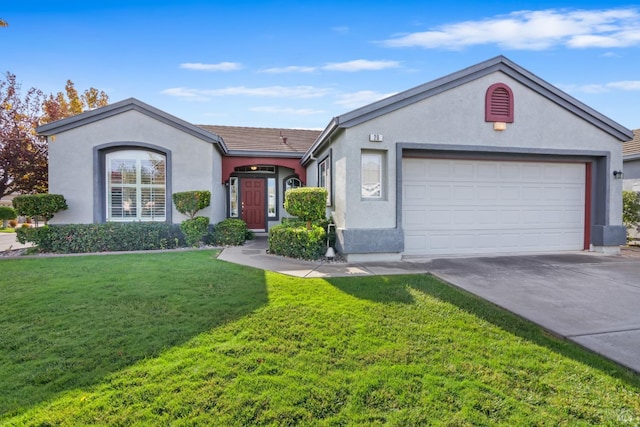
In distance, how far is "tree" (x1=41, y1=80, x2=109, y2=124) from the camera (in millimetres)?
17672

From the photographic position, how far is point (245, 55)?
41.1ft

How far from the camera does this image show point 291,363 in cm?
320

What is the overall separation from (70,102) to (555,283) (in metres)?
26.6

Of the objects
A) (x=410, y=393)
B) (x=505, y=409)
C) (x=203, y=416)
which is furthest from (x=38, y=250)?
(x=505, y=409)

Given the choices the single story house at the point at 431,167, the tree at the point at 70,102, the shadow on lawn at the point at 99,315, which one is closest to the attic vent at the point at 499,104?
the single story house at the point at 431,167

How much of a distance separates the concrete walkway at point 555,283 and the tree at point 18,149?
34.3 feet

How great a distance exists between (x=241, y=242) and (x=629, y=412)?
10267 mm

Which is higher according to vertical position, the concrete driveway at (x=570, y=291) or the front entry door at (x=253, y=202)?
the front entry door at (x=253, y=202)

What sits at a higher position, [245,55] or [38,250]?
[245,55]

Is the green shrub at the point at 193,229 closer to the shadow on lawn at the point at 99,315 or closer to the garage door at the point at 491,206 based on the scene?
the shadow on lawn at the point at 99,315

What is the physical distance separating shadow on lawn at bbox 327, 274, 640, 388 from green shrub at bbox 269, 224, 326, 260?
2199 millimetres

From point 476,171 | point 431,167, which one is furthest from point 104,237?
point 476,171

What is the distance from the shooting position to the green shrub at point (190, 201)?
34.8 feet

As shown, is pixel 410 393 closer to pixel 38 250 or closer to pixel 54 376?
pixel 54 376
